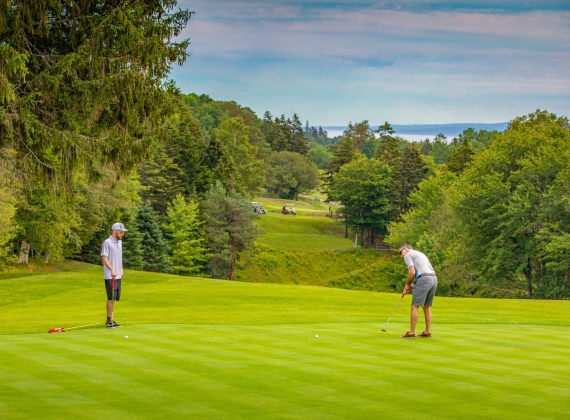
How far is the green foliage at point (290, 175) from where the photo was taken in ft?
430

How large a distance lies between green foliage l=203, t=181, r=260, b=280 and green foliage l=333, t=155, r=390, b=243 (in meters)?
24.1

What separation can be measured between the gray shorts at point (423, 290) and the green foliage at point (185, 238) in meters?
58.8

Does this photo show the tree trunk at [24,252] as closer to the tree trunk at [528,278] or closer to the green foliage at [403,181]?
the tree trunk at [528,278]

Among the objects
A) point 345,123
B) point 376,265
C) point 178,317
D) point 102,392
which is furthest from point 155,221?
point 345,123

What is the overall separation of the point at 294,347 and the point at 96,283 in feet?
76.1

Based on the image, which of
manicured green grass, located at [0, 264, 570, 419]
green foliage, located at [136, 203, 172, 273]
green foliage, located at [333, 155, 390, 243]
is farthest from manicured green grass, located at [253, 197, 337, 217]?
manicured green grass, located at [0, 264, 570, 419]

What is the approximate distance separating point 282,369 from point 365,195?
8878cm

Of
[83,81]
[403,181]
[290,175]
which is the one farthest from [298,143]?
[83,81]

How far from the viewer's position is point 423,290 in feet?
53.5

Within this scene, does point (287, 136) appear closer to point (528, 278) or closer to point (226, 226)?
point (226, 226)

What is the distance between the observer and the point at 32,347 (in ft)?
45.4

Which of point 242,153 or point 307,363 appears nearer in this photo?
point 307,363

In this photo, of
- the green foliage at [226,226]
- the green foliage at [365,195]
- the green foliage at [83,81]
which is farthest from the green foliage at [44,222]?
the green foliage at [365,195]

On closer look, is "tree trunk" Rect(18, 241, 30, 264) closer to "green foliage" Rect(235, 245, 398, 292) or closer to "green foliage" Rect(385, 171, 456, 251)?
"green foliage" Rect(235, 245, 398, 292)
